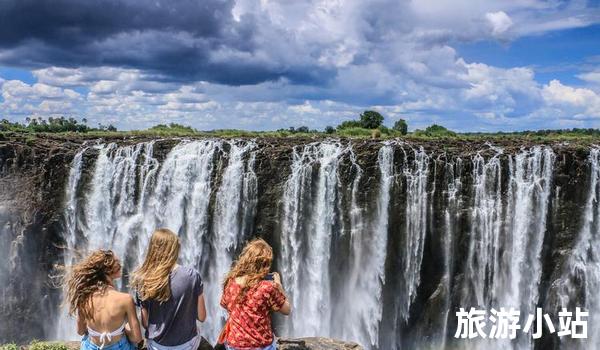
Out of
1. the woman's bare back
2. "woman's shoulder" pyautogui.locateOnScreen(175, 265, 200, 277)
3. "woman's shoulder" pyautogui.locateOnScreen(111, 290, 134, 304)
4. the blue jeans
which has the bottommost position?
the blue jeans

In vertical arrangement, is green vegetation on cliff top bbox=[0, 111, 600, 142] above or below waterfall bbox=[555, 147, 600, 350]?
above

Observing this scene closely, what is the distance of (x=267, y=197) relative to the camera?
18.5m

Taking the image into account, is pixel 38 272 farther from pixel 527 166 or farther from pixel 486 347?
pixel 527 166

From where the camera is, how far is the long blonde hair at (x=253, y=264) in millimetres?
4902

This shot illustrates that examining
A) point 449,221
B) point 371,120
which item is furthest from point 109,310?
point 371,120

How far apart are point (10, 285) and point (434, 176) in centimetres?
1549

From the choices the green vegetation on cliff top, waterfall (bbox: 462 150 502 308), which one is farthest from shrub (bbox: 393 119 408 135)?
waterfall (bbox: 462 150 502 308)

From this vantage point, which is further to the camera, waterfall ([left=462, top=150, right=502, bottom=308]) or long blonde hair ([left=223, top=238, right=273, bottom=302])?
waterfall ([left=462, top=150, right=502, bottom=308])

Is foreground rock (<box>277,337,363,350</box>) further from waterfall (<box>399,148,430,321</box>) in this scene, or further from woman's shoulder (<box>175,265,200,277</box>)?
waterfall (<box>399,148,430,321</box>)

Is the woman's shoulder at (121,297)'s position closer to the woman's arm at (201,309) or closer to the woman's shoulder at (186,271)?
the woman's shoulder at (186,271)

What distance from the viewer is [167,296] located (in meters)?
4.88

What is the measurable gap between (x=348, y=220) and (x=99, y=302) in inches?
552

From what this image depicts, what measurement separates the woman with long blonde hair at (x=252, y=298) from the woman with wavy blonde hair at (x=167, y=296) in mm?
309

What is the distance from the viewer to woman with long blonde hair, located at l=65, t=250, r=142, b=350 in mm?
4645
